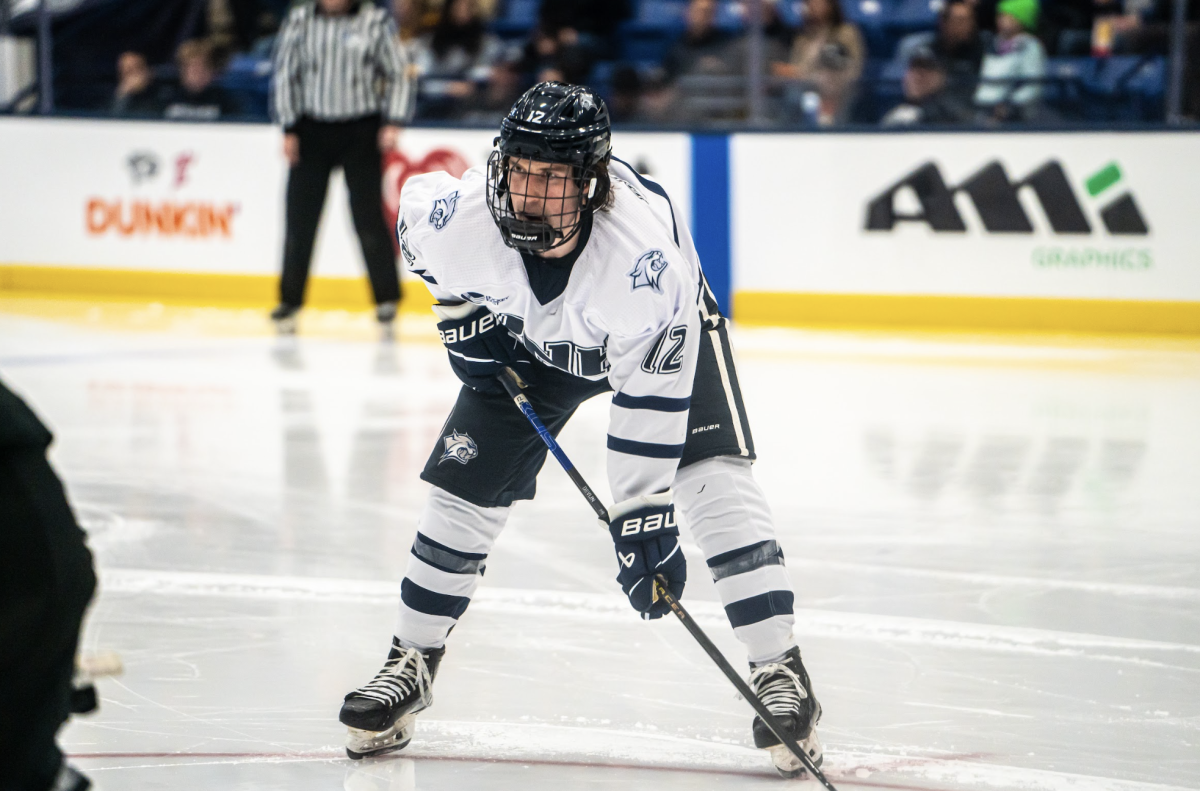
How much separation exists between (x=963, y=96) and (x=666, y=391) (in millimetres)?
5958

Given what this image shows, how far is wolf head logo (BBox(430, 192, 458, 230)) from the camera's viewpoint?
2381 millimetres

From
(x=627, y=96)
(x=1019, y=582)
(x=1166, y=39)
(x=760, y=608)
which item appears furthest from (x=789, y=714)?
(x=627, y=96)

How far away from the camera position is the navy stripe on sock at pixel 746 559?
2414 mm

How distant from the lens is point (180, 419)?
5441mm

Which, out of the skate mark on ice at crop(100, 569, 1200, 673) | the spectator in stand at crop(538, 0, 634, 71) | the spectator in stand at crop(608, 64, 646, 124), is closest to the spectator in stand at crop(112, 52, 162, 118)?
the spectator in stand at crop(538, 0, 634, 71)

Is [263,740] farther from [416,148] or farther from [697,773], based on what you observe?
[416,148]

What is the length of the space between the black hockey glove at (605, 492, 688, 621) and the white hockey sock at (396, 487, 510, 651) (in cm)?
30

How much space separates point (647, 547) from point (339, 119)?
221 inches

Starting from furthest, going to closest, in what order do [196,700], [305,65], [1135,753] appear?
[305,65] → [196,700] → [1135,753]

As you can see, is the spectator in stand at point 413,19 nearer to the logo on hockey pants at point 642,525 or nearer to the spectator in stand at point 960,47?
the spectator in stand at point 960,47

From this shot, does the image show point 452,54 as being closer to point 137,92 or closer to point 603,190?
point 137,92

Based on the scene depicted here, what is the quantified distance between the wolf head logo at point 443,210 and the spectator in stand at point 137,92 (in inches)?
285

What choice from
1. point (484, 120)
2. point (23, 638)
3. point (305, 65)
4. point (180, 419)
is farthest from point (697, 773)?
point (484, 120)

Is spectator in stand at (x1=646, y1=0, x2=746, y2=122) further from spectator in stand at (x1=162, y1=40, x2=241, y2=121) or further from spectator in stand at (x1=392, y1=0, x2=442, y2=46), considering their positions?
spectator in stand at (x1=162, y1=40, x2=241, y2=121)
